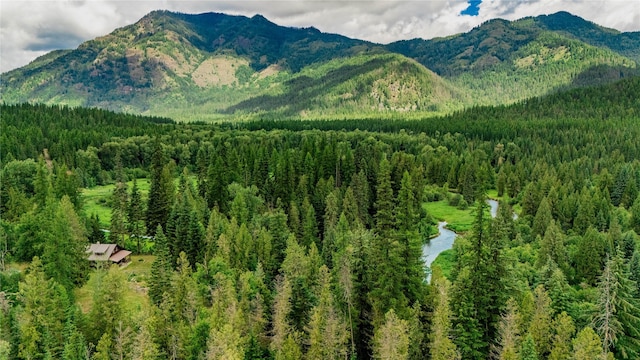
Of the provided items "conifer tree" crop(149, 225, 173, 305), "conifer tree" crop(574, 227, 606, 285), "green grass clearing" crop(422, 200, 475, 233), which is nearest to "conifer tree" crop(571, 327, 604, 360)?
"conifer tree" crop(574, 227, 606, 285)

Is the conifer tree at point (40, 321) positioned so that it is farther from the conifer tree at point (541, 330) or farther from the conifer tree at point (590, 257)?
the conifer tree at point (590, 257)

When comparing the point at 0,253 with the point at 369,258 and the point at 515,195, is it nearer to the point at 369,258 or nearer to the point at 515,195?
the point at 369,258

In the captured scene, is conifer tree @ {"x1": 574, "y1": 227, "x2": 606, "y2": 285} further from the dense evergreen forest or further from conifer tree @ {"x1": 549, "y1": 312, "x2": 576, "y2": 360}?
conifer tree @ {"x1": 549, "y1": 312, "x2": 576, "y2": 360}

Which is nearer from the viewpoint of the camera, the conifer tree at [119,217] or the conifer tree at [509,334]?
the conifer tree at [509,334]

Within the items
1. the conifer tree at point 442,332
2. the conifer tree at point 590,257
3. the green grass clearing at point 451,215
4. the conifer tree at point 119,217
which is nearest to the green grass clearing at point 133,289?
the conifer tree at point 119,217

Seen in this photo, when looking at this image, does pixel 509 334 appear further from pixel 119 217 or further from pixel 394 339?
pixel 119 217

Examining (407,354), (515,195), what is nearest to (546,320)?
(407,354)

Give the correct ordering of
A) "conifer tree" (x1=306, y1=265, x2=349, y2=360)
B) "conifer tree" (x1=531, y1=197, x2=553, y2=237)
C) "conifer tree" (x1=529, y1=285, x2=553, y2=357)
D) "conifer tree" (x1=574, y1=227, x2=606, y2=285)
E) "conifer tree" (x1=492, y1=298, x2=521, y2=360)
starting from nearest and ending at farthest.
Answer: "conifer tree" (x1=492, y1=298, x2=521, y2=360), "conifer tree" (x1=306, y1=265, x2=349, y2=360), "conifer tree" (x1=529, y1=285, x2=553, y2=357), "conifer tree" (x1=574, y1=227, x2=606, y2=285), "conifer tree" (x1=531, y1=197, x2=553, y2=237)

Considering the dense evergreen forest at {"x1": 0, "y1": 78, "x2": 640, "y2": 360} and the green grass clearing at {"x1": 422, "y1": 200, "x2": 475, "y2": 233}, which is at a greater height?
the dense evergreen forest at {"x1": 0, "y1": 78, "x2": 640, "y2": 360}

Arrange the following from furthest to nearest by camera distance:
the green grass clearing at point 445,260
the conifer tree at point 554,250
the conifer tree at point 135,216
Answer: the conifer tree at point 135,216
the green grass clearing at point 445,260
the conifer tree at point 554,250
